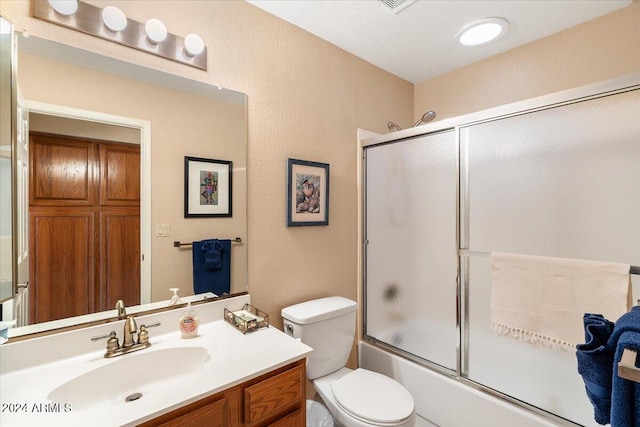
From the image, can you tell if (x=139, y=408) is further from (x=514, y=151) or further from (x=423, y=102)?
(x=423, y=102)

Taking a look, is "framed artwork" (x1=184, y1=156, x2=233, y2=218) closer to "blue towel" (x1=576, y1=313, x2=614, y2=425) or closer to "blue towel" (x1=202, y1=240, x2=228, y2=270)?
"blue towel" (x1=202, y1=240, x2=228, y2=270)

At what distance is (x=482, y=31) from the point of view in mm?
1848

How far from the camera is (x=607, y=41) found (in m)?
1.70

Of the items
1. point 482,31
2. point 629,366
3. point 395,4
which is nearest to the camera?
point 629,366

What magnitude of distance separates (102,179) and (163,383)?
0.86 m

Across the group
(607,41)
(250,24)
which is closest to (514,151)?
A: (607,41)

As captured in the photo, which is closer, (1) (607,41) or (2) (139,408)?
(2) (139,408)

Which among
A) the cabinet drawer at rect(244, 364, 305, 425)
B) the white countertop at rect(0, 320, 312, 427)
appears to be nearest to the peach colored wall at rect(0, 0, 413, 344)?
the white countertop at rect(0, 320, 312, 427)

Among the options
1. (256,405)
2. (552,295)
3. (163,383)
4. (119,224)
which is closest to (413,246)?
(552,295)

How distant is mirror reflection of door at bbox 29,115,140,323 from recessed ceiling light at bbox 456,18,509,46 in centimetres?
198

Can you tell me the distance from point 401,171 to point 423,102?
102 centimetres

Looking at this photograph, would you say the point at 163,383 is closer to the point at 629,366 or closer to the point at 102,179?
the point at 102,179

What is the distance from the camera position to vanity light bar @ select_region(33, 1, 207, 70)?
1.13m

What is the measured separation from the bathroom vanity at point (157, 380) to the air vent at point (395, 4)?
1.78 m
